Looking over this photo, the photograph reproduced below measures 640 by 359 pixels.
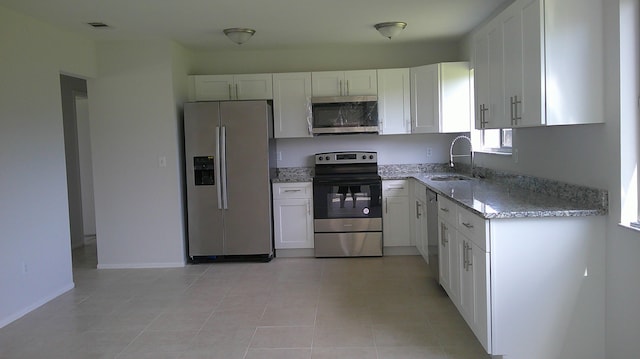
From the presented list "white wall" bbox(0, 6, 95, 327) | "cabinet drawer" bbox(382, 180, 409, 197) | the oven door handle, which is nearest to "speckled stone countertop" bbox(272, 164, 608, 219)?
"cabinet drawer" bbox(382, 180, 409, 197)

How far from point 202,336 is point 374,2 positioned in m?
2.82

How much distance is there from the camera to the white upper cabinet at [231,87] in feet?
18.5

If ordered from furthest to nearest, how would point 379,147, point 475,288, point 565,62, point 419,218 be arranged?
1. point 379,147
2. point 419,218
3. point 475,288
4. point 565,62

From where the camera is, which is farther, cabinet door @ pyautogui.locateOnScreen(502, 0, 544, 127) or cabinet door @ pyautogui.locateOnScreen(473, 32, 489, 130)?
cabinet door @ pyautogui.locateOnScreen(473, 32, 489, 130)

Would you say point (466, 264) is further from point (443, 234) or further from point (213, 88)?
point (213, 88)

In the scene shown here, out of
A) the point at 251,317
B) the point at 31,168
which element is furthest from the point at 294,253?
the point at 31,168

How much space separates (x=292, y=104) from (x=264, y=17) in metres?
1.43

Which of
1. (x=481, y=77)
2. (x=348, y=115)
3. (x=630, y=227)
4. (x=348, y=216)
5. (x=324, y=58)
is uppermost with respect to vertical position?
(x=324, y=58)

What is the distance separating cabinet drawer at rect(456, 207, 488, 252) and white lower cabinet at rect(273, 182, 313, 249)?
7.95 feet

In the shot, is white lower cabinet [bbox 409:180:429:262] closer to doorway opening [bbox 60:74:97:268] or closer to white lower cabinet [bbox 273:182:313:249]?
white lower cabinet [bbox 273:182:313:249]

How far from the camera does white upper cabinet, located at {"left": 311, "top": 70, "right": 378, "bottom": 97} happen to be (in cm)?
559

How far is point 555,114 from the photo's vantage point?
2637 mm

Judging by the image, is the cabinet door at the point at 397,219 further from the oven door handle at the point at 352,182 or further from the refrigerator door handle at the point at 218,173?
the refrigerator door handle at the point at 218,173

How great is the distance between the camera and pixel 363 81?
18.4 ft
